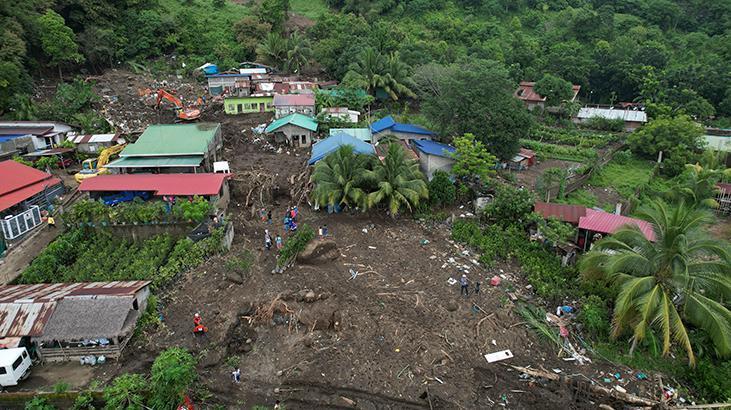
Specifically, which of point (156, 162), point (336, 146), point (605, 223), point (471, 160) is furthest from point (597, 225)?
point (156, 162)

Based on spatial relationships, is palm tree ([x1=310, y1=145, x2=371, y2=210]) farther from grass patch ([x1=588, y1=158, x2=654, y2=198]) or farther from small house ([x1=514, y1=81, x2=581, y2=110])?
small house ([x1=514, y1=81, x2=581, y2=110])

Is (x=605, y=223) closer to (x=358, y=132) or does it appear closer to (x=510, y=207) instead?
(x=510, y=207)

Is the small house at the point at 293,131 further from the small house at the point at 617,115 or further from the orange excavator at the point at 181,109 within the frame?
the small house at the point at 617,115

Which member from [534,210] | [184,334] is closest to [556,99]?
[534,210]

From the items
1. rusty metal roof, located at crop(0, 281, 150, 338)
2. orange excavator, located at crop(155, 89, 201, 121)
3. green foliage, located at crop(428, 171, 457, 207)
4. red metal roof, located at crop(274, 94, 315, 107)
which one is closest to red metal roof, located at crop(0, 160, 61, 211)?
rusty metal roof, located at crop(0, 281, 150, 338)

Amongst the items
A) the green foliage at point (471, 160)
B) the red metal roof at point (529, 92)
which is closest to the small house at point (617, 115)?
the red metal roof at point (529, 92)

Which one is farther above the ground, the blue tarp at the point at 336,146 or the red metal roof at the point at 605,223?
the blue tarp at the point at 336,146

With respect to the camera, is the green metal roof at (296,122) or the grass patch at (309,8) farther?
the grass patch at (309,8)
